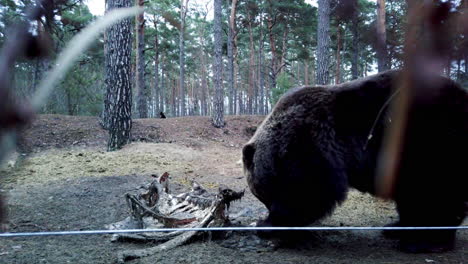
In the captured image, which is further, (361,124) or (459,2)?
(361,124)

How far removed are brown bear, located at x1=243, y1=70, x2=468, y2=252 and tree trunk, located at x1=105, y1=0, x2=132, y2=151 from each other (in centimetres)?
567

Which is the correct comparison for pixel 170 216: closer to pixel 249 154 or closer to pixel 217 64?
pixel 249 154

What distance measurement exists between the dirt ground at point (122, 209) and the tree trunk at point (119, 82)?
0.46m

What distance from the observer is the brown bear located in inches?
139

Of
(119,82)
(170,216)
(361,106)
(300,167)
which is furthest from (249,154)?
(119,82)

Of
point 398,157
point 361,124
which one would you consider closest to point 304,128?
point 361,124

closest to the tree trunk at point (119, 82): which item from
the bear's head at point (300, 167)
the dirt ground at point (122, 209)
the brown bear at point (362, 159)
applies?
the dirt ground at point (122, 209)

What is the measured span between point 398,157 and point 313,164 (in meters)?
0.85

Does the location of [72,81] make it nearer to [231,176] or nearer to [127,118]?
[231,176]

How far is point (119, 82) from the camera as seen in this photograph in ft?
28.4

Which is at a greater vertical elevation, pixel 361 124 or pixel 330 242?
pixel 361 124

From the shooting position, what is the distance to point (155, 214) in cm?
384

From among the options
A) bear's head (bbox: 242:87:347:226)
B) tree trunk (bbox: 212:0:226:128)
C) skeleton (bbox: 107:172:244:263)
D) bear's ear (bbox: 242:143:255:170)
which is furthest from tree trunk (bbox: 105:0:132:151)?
tree trunk (bbox: 212:0:226:128)

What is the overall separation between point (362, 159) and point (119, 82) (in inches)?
255
